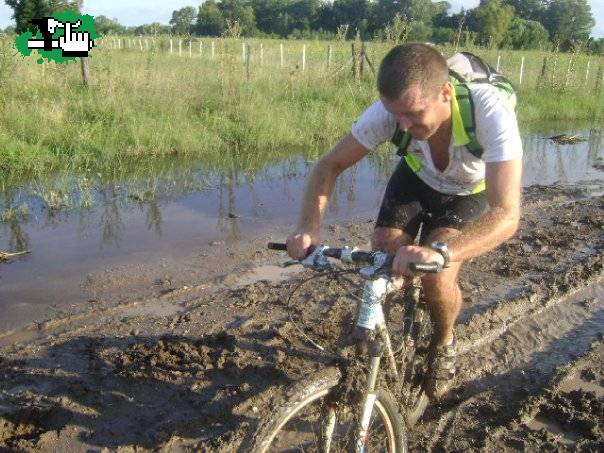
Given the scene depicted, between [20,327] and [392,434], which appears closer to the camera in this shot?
[392,434]

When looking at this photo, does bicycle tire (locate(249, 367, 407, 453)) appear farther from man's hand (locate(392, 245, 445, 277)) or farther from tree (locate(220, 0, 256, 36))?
tree (locate(220, 0, 256, 36))

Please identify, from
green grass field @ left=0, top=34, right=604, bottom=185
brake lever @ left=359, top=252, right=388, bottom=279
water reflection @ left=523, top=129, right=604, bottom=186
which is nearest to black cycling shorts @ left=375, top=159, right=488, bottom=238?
brake lever @ left=359, top=252, right=388, bottom=279

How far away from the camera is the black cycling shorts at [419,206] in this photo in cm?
325

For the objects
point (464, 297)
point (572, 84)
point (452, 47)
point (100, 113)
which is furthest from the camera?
point (572, 84)

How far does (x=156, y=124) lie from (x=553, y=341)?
809cm

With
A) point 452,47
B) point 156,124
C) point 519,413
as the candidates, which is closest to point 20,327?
point 519,413

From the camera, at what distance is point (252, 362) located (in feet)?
13.2

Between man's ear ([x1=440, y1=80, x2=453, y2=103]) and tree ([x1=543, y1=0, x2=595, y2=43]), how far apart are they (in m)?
58.9

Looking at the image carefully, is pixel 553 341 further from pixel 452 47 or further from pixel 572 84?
pixel 572 84

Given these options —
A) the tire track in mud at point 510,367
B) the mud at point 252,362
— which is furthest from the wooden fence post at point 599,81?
the tire track in mud at point 510,367

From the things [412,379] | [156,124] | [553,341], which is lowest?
[553,341]

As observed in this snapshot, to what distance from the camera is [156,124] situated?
10.7 meters

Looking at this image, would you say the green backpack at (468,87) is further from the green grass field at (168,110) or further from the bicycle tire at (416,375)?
the green grass field at (168,110)

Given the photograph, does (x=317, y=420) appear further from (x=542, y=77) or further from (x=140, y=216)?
(x=542, y=77)
